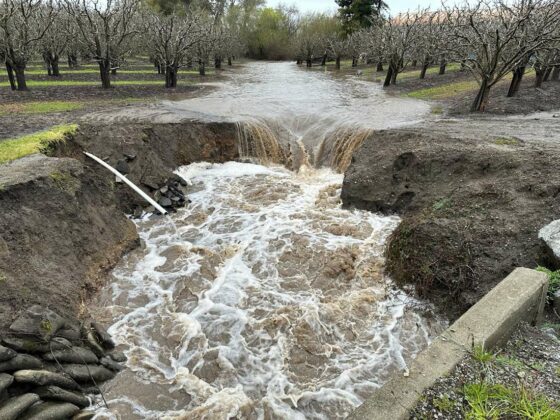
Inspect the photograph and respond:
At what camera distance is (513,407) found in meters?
3.28

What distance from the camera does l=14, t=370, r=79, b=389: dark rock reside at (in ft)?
14.1

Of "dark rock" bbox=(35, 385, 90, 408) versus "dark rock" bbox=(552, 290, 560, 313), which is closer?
"dark rock" bbox=(35, 385, 90, 408)

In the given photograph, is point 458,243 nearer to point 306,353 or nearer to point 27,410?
point 306,353

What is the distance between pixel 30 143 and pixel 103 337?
6197 millimetres

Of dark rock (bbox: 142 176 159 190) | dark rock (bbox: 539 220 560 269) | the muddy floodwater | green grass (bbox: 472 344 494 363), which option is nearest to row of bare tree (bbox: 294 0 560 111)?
the muddy floodwater

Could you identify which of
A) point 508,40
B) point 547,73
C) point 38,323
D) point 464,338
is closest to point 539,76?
point 547,73

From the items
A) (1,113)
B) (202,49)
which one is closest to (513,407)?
(1,113)

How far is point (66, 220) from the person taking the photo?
23.7 feet

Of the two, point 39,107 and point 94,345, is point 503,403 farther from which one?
point 39,107

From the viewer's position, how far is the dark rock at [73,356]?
477 cm

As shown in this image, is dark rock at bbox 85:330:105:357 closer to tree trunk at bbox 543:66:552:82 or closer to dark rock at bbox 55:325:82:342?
dark rock at bbox 55:325:82:342

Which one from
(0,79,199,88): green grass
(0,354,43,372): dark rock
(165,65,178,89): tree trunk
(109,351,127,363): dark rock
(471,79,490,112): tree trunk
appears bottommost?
(109,351,127,363): dark rock

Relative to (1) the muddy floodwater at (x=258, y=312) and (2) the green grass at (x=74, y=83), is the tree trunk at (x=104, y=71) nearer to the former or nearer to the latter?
(2) the green grass at (x=74, y=83)

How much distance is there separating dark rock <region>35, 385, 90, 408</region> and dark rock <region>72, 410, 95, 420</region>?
10cm
